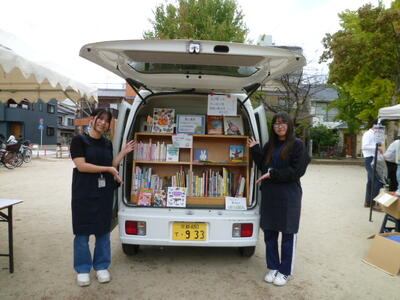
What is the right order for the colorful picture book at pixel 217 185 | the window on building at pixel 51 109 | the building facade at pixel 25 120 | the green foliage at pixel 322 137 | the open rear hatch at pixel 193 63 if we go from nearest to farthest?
the open rear hatch at pixel 193 63 → the colorful picture book at pixel 217 185 → the green foliage at pixel 322 137 → the building facade at pixel 25 120 → the window on building at pixel 51 109

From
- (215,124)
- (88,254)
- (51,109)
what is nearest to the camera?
(88,254)

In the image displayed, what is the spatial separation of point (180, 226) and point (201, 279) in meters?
0.57

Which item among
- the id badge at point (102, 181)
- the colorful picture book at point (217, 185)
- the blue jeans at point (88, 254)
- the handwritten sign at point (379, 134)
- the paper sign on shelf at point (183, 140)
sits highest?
the handwritten sign at point (379, 134)

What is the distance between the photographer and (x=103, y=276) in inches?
119

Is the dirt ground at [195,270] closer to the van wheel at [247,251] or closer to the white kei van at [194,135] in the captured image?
the van wheel at [247,251]

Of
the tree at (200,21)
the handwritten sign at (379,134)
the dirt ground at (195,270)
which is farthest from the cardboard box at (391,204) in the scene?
the tree at (200,21)

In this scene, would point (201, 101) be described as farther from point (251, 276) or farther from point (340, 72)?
point (340, 72)

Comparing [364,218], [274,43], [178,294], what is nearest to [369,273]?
[178,294]

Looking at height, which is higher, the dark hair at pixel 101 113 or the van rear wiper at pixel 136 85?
the van rear wiper at pixel 136 85

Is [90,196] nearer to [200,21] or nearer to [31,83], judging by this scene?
[31,83]

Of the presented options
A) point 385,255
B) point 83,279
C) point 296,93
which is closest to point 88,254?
point 83,279

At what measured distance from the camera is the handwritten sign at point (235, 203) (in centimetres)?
329

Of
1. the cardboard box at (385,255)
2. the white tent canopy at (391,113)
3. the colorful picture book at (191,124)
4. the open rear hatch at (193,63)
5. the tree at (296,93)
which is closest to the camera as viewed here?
the open rear hatch at (193,63)

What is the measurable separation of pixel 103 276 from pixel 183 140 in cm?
164
